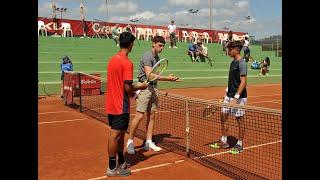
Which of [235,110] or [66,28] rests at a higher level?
[66,28]

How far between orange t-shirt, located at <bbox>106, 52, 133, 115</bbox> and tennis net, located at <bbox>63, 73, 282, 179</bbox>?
1.60 metres

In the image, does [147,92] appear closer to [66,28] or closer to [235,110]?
[235,110]

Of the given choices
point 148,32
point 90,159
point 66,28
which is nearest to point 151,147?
point 90,159

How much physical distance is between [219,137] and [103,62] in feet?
52.5

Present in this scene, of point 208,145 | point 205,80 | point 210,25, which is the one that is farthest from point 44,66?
point 210,25

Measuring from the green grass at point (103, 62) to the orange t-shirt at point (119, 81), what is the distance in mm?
12602

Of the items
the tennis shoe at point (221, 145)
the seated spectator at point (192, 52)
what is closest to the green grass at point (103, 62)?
the seated spectator at point (192, 52)

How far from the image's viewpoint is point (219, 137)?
863 cm

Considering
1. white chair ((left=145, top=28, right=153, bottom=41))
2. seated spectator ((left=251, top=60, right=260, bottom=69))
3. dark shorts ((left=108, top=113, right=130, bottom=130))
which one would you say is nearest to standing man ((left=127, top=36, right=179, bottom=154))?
dark shorts ((left=108, top=113, right=130, bottom=130))

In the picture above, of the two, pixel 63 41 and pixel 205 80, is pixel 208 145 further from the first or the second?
pixel 63 41

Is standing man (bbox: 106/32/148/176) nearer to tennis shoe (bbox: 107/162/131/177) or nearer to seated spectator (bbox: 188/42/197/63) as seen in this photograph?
tennis shoe (bbox: 107/162/131/177)

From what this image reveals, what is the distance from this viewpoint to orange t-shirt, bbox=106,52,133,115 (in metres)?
5.65
